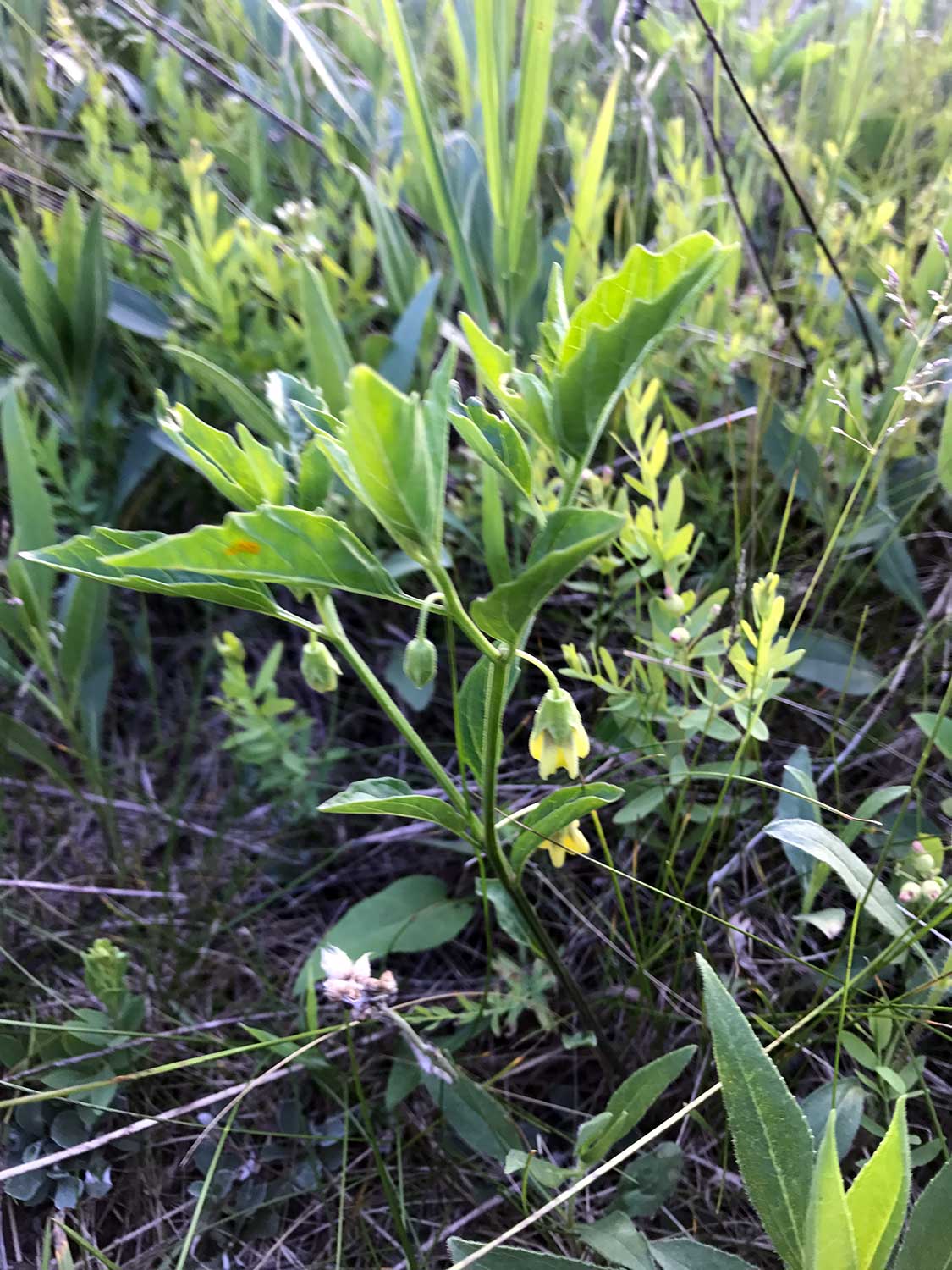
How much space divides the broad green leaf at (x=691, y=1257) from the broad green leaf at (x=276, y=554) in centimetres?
46

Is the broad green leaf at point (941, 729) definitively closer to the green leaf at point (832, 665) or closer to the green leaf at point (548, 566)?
the green leaf at point (832, 665)

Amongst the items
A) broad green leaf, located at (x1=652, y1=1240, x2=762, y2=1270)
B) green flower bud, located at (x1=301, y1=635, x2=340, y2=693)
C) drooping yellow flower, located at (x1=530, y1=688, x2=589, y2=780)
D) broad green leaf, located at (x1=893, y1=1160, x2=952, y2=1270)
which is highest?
drooping yellow flower, located at (x1=530, y1=688, x2=589, y2=780)

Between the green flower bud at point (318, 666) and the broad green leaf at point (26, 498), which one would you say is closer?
the green flower bud at point (318, 666)

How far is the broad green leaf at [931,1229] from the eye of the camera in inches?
22.0

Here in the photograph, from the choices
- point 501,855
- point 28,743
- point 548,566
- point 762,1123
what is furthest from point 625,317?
point 28,743

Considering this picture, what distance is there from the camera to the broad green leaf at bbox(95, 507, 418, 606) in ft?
1.41

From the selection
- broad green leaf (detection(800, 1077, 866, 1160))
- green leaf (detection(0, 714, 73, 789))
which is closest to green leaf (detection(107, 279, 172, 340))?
green leaf (detection(0, 714, 73, 789))

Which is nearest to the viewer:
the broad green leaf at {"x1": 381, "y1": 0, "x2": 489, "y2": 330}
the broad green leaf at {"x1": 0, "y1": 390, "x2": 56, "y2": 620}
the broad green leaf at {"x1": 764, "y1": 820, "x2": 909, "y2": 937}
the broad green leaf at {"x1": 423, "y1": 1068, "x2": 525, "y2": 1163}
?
the broad green leaf at {"x1": 764, "y1": 820, "x2": 909, "y2": 937}

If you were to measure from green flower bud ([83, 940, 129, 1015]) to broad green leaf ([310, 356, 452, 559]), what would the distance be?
55 centimetres

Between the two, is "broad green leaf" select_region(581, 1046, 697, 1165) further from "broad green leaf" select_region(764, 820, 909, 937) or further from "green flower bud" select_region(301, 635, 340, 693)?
"green flower bud" select_region(301, 635, 340, 693)

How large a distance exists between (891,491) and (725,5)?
651mm

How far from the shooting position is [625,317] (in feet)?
1.38

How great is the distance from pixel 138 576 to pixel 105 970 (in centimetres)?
46

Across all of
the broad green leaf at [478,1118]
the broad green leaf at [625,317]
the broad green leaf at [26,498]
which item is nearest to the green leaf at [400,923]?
the broad green leaf at [478,1118]
